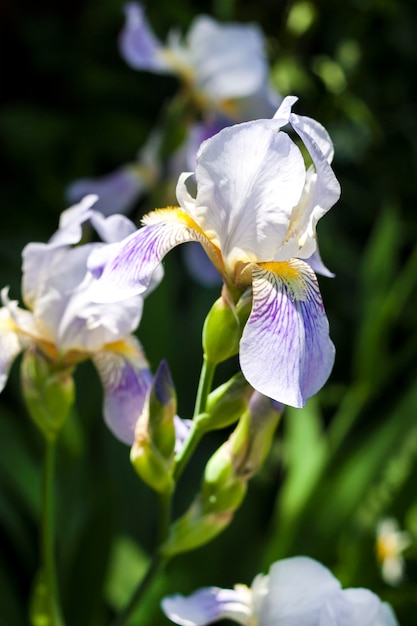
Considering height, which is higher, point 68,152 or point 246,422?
point 246,422

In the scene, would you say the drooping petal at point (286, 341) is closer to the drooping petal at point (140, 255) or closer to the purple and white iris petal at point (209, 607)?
the drooping petal at point (140, 255)

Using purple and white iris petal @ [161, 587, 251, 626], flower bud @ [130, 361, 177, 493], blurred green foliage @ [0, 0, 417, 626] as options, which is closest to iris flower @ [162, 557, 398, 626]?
purple and white iris petal @ [161, 587, 251, 626]

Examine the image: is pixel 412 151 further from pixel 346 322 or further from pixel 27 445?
pixel 27 445

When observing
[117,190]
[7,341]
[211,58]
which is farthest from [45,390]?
[211,58]

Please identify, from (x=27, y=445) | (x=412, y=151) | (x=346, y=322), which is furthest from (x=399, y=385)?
(x=27, y=445)

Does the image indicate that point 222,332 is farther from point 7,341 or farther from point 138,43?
point 138,43

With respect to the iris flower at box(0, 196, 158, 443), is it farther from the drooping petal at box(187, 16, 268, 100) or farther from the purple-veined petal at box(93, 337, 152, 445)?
the drooping petal at box(187, 16, 268, 100)
